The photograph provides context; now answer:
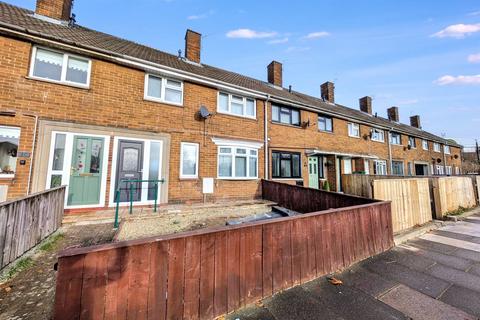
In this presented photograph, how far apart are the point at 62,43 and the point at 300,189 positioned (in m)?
9.35

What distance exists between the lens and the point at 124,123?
7.32 metres

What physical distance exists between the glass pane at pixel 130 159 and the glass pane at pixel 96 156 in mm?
715

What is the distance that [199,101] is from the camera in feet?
29.7

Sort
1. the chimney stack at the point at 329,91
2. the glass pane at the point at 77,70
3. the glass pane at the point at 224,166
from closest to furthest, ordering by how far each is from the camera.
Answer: the glass pane at the point at 77,70 → the glass pane at the point at 224,166 → the chimney stack at the point at 329,91

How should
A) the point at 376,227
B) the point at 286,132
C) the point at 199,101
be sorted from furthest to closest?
the point at 286,132 → the point at 199,101 → the point at 376,227

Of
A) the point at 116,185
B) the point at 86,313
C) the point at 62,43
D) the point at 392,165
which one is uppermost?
the point at 62,43

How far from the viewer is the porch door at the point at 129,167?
7.15m

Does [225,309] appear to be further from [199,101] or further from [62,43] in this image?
[62,43]

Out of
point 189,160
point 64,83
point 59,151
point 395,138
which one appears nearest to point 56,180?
point 59,151

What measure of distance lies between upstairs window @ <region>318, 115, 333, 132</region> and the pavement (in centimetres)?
1006

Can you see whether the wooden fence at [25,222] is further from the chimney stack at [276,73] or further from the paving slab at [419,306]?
the chimney stack at [276,73]

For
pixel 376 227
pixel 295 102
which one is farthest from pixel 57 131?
pixel 295 102

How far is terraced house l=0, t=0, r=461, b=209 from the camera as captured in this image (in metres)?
5.96

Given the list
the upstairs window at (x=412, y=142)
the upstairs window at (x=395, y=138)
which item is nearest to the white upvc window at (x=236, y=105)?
the upstairs window at (x=395, y=138)
